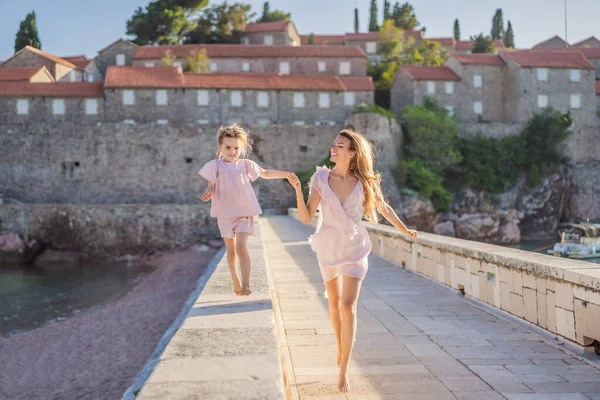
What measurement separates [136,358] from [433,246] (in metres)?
6.46

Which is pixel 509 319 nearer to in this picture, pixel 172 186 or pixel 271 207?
pixel 271 207

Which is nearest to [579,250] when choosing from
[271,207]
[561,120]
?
[561,120]

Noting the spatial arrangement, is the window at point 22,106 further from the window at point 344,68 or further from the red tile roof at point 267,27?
the window at point 344,68

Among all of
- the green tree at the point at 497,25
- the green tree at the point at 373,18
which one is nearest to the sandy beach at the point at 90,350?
the green tree at the point at 373,18

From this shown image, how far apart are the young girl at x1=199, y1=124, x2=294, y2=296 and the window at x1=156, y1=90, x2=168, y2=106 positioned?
35.4 metres

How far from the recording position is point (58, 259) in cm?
3097

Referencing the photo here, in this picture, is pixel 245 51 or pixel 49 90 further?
pixel 245 51

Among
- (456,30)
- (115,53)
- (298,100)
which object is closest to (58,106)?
(115,53)

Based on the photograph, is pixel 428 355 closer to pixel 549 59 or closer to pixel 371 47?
pixel 549 59

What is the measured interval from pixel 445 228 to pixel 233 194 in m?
33.3

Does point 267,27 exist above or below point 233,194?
above

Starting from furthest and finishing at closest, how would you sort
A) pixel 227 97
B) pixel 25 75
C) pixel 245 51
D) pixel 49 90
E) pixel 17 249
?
pixel 245 51 → pixel 25 75 → pixel 227 97 → pixel 49 90 → pixel 17 249

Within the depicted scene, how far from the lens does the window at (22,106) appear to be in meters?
38.7

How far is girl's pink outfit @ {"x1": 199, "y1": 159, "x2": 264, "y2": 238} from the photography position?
219 inches
